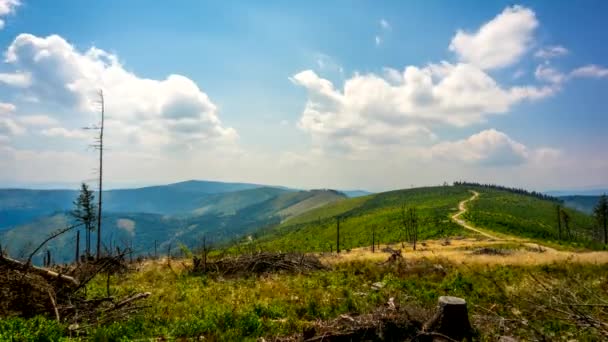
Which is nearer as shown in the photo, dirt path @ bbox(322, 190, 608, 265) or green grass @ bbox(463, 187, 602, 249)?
dirt path @ bbox(322, 190, 608, 265)

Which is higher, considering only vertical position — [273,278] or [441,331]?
[441,331]

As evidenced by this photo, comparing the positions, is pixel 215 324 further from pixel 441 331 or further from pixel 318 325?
pixel 441 331

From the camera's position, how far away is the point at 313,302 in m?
12.8

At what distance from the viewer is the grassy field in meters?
8.98

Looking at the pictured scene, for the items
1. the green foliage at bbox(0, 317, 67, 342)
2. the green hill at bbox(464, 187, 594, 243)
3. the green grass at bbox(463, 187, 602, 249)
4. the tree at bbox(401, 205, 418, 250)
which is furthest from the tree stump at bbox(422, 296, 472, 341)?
the green hill at bbox(464, 187, 594, 243)

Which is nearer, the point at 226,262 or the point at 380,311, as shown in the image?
the point at 380,311

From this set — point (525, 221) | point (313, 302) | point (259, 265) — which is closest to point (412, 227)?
point (525, 221)

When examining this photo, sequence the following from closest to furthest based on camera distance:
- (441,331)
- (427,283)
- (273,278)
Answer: (441,331), (427,283), (273,278)

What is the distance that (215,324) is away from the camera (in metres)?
10.3

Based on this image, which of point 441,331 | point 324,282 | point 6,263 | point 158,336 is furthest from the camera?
point 324,282

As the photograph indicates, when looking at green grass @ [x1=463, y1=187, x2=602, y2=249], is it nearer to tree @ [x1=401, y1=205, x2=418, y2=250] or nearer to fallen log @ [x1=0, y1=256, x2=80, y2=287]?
tree @ [x1=401, y1=205, x2=418, y2=250]

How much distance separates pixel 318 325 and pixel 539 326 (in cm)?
629

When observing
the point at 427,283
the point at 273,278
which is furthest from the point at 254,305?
the point at 427,283

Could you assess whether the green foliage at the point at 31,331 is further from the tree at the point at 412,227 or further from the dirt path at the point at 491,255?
the tree at the point at 412,227
